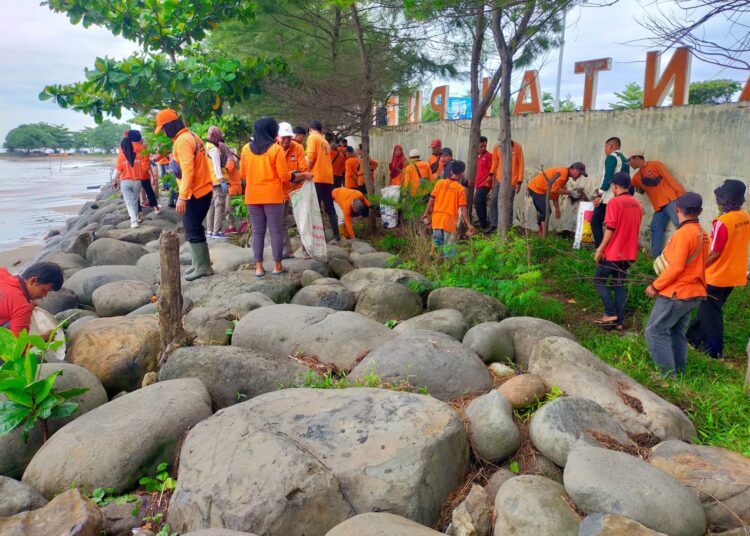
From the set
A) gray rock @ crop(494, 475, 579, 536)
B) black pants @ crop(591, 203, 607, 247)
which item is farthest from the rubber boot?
black pants @ crop(591, 203, 607, 247)

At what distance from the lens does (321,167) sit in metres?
8.07

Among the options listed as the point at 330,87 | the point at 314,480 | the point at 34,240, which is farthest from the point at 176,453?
the point at 34,240

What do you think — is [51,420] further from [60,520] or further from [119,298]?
[119,298]

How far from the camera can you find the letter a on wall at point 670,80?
7.92m

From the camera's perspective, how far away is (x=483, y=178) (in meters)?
9.52

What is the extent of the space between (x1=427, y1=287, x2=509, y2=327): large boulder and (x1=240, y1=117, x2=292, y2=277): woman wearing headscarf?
2.00 meters

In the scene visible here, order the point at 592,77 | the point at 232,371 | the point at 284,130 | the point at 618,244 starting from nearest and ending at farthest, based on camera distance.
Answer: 1. the point at 232,371
2. the point at 618,244
3. the point at 284,130
4. the point at 592,77

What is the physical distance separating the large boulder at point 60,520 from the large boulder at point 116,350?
167 cm

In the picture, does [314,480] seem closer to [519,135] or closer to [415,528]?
[415,528]

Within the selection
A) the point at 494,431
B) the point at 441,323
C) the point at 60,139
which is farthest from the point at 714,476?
the point at 60,139

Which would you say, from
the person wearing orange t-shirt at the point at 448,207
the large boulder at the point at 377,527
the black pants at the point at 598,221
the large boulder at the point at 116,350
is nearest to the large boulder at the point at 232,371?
the large boulder at the point at 116,350

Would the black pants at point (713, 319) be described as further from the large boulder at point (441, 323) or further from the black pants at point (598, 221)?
the large boulder at point (441, 323)

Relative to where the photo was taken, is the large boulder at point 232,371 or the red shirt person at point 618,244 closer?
the large boulder at point 232,371

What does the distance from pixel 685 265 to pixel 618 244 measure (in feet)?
3.97
